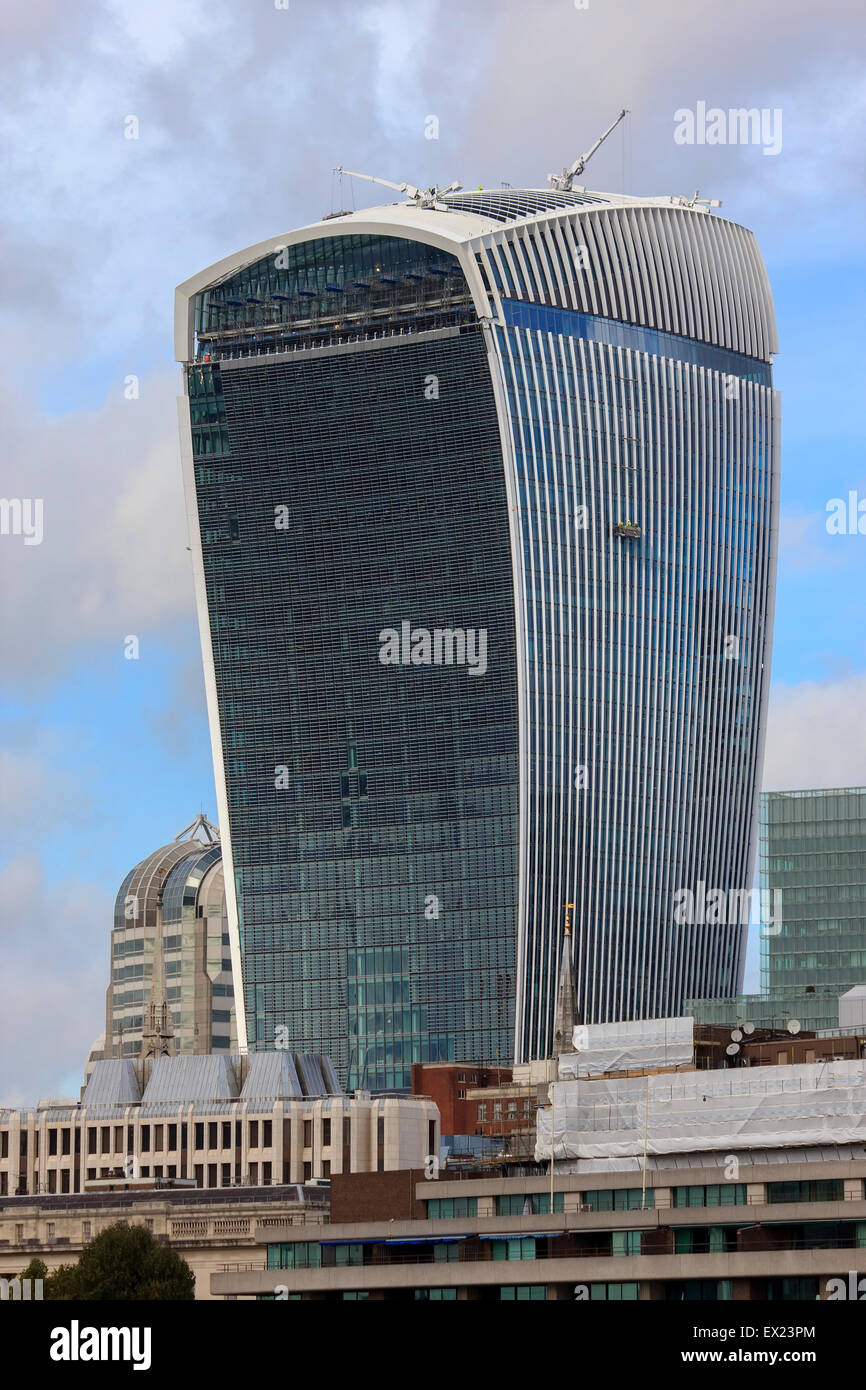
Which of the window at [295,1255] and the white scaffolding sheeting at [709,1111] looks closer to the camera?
the white scaffolding sheeting at [709,1111]

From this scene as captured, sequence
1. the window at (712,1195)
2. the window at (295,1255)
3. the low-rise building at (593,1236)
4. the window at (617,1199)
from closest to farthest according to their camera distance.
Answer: the low-rise building at (593,1236)
the window at (712,1195)
the window at (617,1199)
the window at (295,1255)

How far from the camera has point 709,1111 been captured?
6806 inches

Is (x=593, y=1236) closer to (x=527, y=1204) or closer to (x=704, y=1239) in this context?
(x=704, y=1239)

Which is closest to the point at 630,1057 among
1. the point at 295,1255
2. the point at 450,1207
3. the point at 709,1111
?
the point at 709,1111

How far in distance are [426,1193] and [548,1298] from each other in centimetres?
1826

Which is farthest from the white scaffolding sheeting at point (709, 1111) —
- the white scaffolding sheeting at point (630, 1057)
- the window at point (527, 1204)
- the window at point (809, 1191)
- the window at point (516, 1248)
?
the window at point (516, 1248)

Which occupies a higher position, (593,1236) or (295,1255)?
(295,1255)

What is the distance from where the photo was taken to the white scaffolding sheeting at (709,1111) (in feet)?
553

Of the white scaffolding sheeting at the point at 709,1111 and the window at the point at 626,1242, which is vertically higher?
the white scaffolding sheeting at the point at 709,1111

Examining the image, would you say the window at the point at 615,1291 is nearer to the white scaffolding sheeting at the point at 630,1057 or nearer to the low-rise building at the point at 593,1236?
the low-rise building at the point at 593,1236

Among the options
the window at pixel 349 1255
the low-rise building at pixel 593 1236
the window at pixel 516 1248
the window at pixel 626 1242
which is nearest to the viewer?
the low-rise building at pixel 593 1236
